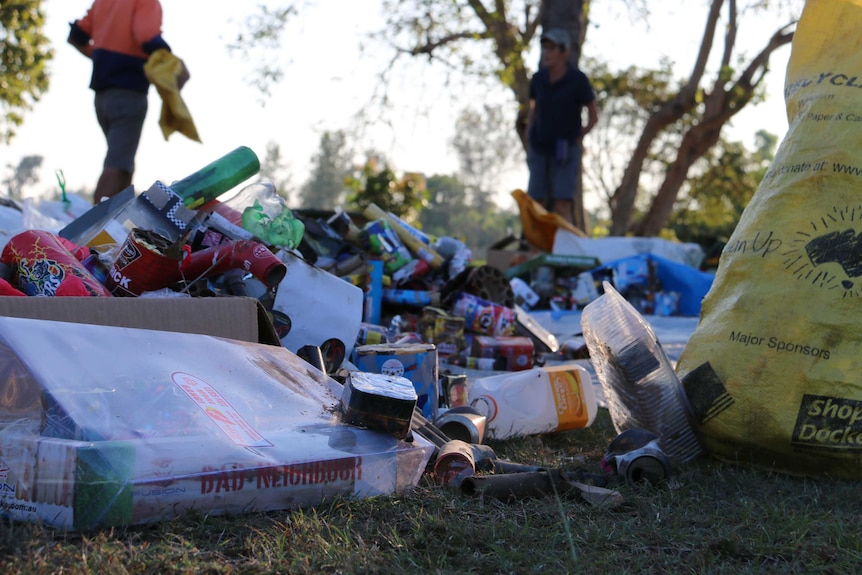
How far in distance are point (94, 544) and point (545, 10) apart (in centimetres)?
968

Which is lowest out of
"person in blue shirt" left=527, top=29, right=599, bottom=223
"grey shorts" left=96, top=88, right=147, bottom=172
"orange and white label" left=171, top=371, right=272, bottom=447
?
"orange and white label" left=171, top=371, right=272, bottom=447

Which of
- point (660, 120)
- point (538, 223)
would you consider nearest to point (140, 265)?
point (538, 223)

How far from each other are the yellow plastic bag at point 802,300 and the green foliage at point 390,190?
25.6 feet

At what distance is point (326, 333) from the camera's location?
279 centimetres

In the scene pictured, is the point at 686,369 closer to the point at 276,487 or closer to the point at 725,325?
the point at 725,325

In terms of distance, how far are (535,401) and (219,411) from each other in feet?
4.28

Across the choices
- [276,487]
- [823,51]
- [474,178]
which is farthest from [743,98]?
[474,178]

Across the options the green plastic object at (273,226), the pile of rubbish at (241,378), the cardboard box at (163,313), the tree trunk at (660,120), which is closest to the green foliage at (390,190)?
the tree trunk at (660,120)

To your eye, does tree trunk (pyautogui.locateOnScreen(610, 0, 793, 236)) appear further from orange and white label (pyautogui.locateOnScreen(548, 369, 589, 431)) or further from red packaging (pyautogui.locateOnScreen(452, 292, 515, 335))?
orange and white label (pyautogui.locateOnScreen(548, 369, 589, 431))

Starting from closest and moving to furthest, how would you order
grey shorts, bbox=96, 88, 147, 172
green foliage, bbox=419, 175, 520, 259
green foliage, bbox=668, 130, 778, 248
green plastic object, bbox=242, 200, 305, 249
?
1. green plastic object, bbox=242, 200, 305, 249
2. grey shorts, bbox=96, 88, 147, 172
3. green foliage, bbox=668, 130, 778, 248
4. green foliage, bbox=419, 175, 520, 259

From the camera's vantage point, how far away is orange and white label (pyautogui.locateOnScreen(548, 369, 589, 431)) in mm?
2738

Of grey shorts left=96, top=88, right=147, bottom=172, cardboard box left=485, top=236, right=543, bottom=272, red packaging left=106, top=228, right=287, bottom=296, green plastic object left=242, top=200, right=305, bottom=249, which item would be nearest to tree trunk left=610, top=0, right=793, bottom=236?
cardboard box left=485, top=236, right=543, bottom=272

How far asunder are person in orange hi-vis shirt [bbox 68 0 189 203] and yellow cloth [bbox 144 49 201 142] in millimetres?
80

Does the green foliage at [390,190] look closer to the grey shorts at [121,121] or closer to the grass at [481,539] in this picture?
the grey shorts at [121,121]
